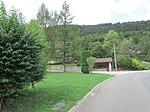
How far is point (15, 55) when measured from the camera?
11.3m

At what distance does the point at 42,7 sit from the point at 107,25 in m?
76.6

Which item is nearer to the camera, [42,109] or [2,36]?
[2,36]

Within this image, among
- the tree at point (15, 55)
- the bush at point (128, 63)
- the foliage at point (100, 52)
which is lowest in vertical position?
the bush at point (128, 63)

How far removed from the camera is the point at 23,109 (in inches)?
489

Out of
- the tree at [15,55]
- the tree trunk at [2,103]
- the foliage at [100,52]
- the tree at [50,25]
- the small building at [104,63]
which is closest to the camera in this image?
the tree at [15,55]

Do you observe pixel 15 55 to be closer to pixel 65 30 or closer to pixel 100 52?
pixel 65 30

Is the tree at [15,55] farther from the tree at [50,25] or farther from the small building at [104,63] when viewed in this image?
the small building at [104,63]

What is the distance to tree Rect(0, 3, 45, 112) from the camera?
11.0 m

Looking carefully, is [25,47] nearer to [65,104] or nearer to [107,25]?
[65,104]

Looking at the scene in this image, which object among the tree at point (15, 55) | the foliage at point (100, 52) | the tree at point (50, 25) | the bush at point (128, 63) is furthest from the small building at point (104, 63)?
the tree at point (15, 55)

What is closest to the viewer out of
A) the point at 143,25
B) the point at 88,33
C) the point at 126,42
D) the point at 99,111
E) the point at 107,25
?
the point at 99,111

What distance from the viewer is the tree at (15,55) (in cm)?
1102

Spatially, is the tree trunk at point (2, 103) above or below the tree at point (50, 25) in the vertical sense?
below

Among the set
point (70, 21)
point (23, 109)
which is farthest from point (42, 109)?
point (70, 21)
